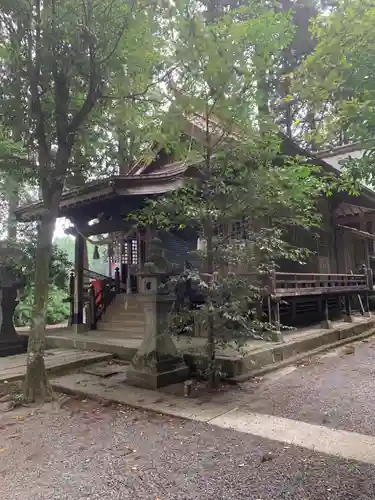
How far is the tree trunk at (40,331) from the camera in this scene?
5.21 m

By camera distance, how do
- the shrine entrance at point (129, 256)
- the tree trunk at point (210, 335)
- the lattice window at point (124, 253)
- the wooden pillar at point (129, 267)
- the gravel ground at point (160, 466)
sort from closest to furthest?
the gravel ground at point (160, 466), the tree trunk at point (210, 335), the shrine entrance at point (129, 256), the wooden pillar at point (129, 267), the lattice window at point (124, 253)

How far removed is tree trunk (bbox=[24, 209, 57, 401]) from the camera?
5.21m

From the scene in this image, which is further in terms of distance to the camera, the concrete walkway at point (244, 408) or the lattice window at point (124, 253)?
the lattice window at point (124, 253)

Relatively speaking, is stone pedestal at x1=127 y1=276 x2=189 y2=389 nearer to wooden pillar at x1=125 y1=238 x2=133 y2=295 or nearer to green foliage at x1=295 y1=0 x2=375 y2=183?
green foliage at x1=295 y1=0 x2=375 y2=183

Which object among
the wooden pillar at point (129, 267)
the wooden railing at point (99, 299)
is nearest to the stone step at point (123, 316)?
the wooden railing at point (99, 299)

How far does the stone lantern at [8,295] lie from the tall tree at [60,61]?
313 cm

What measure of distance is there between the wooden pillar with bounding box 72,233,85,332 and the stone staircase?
0.64 metres

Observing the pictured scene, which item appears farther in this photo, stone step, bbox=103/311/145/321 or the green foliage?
stone step, bbox=103/311/145/321

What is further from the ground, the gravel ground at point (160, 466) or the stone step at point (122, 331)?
the stone step at point (122, 331)

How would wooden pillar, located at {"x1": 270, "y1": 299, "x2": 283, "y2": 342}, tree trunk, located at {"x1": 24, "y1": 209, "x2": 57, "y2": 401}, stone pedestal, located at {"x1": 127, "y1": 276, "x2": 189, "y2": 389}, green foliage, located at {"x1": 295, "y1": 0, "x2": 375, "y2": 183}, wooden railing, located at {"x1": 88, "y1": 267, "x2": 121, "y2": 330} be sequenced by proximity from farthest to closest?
1. wooden railing, located at {"x1": 88, "y1": 267, "x2": 121, "y2": 330}
2. wooden pillar, located at {"x1": 270, "y1": 299, "x2": 283, "y2": 342}
3. stone pedestal, located at {"x1": 127, "y1": 276, "x2": 189, "y2": 389}
4. tree trunk, located at {"x1": 24, "y1": 209, "x2": 57, "y2": 401}
5. green foliage, located at {"x1": 295, "y1": 0, "x2": 375, "y2": 183}

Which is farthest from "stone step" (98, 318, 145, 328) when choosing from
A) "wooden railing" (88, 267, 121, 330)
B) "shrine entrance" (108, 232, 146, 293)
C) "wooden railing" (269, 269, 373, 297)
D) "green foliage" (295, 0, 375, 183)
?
"green foliage" (295, 0, 375, 183)

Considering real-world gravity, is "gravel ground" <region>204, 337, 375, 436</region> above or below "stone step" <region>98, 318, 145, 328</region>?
below

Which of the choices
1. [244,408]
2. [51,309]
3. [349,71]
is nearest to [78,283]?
[51,309]

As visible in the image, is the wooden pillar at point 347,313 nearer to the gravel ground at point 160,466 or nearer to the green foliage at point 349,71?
the gravel ground at point 160,466
